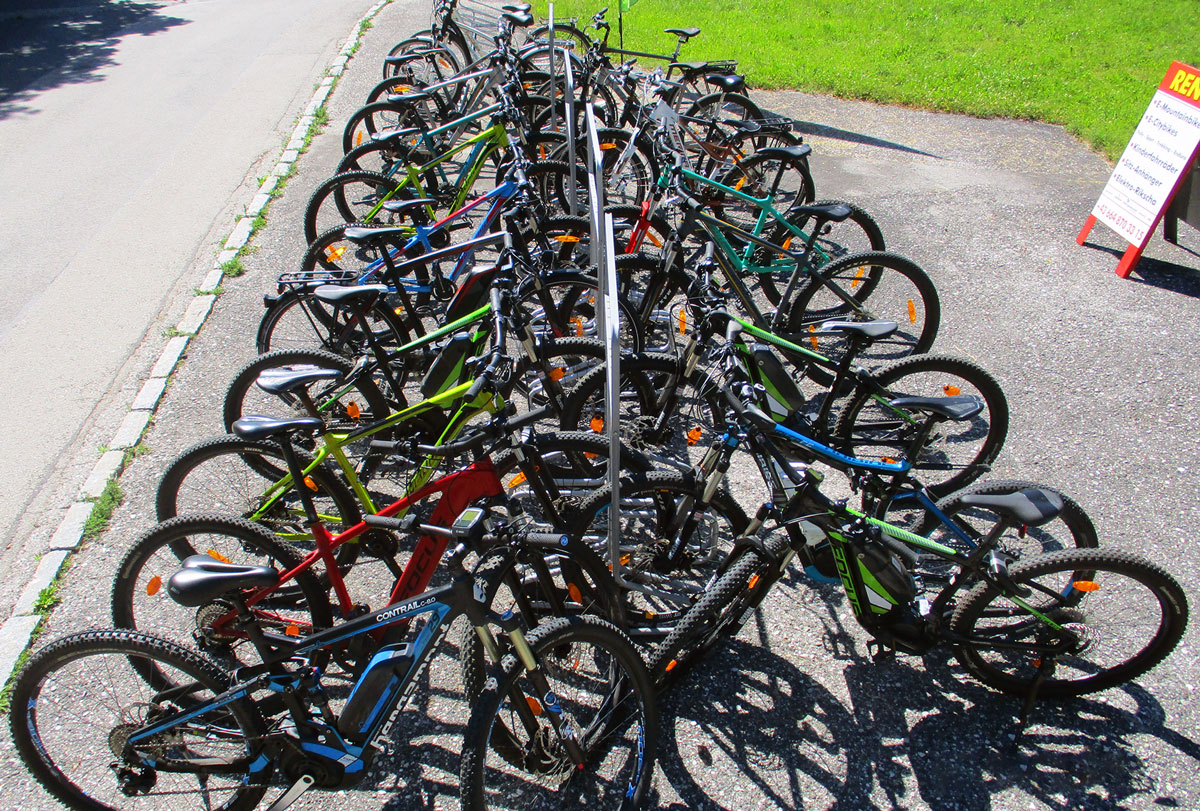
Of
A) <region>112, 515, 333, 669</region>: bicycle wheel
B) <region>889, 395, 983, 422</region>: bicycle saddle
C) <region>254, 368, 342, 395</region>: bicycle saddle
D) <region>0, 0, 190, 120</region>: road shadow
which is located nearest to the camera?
<region>112, 515, 333, 669</region>: bicycle wheel

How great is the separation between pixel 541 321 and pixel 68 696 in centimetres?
318

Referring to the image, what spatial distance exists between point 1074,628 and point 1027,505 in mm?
752

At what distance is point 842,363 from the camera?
3.96 m

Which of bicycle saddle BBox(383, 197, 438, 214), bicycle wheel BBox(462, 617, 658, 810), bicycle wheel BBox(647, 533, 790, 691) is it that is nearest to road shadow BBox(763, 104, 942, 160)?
bicycle saddle BBox(383, 197, 438, 214)

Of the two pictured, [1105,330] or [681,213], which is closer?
[681,213]

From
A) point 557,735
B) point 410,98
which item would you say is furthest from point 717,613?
point 410,98

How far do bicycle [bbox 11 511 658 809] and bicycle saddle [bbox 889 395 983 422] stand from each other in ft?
5.67

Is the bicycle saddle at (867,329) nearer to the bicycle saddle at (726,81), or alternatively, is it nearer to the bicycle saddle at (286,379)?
the bicycle saddle at (286,379)

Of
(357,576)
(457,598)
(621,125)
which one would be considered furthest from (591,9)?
(457,598)

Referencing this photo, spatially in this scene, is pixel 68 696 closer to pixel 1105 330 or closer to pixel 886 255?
pixel 886 255

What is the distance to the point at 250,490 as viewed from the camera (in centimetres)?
415

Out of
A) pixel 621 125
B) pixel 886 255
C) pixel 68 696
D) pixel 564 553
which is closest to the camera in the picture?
pixel 564 553

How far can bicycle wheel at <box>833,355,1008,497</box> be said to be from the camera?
12.9 feet

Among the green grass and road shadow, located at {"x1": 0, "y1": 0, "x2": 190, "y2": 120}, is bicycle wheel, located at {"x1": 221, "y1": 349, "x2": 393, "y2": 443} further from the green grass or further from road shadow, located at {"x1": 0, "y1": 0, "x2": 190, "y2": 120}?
road shadow, located at {"x1": 0, "y1": 0, "x2": 190, "y2": 120}
